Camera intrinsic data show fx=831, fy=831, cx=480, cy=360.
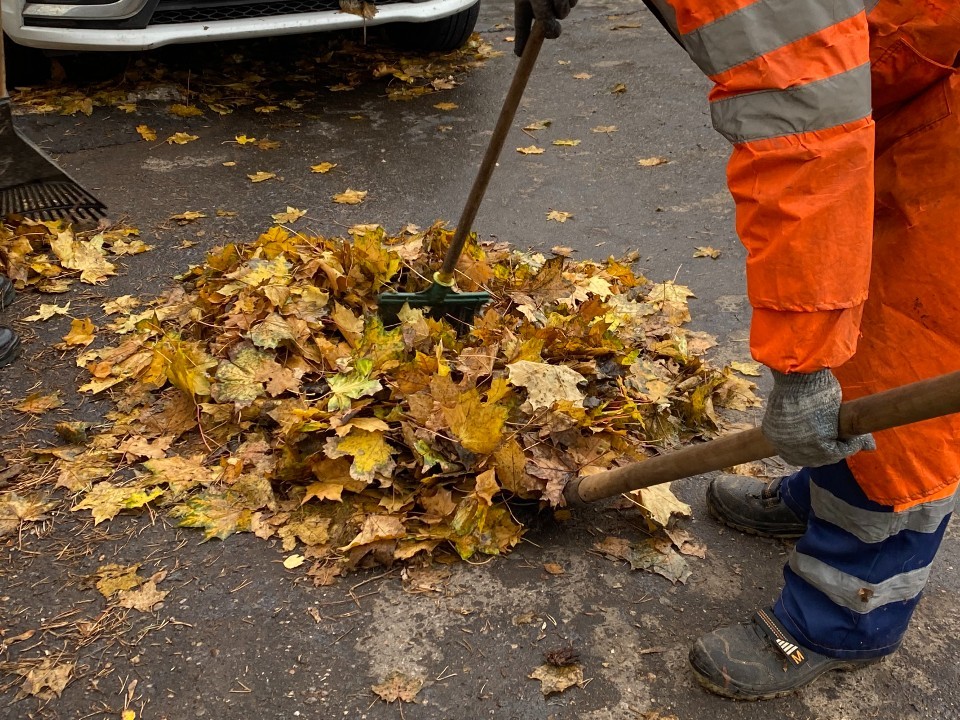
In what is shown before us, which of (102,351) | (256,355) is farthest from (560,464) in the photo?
(102,351)

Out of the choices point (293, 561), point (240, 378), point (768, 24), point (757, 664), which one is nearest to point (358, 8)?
point (240, 378)

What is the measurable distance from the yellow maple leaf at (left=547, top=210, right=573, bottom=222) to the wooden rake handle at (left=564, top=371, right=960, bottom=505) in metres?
1.98

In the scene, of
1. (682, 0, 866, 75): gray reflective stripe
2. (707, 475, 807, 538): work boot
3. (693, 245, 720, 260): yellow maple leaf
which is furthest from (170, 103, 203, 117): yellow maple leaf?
(682, 0, 866, 75): gray reflective stripe

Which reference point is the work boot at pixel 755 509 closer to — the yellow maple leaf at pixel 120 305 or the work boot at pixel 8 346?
the yellow maple leaf at pixel 120 305

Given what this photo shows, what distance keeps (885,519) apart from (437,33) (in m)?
4.97

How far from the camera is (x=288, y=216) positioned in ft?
12.9

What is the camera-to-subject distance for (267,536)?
224 cm

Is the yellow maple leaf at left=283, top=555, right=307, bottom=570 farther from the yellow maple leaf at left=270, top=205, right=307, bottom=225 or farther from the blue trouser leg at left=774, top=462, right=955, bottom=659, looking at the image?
the yellow maple leaf at left=270, top=205, right=307, bottom=225

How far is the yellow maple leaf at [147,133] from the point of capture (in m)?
4.68

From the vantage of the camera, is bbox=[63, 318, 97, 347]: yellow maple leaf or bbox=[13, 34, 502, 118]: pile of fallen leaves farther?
bbox=[13, 34, 502, 118]: pile of fallen leaves

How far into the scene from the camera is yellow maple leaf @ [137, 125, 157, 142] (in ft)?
15.3

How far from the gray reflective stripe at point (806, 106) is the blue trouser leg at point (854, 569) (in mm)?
772

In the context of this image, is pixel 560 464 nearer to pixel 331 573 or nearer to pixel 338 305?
pixel 331 573

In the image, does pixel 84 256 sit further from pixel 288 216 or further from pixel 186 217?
pixel 288 216
